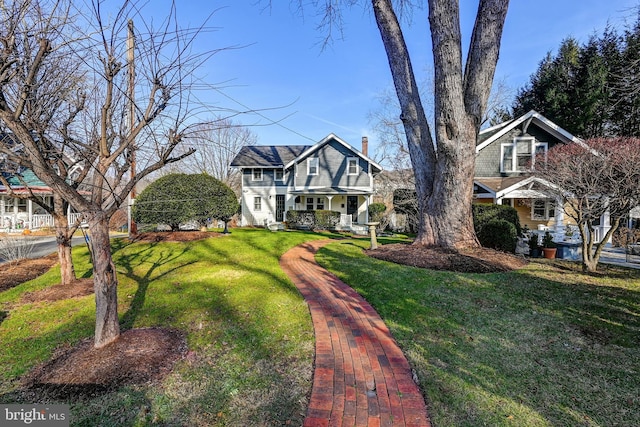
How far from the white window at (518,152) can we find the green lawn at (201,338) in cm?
1529

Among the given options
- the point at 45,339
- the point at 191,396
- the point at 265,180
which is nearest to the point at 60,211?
the point at 45,339

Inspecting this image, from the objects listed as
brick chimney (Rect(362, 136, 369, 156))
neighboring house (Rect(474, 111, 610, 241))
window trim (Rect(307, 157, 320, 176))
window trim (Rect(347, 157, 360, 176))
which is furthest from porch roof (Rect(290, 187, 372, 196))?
neighboring house (Rect(474, 111, 610, 241))

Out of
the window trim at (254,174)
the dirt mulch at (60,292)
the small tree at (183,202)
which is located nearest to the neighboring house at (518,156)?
the small tree at (183,202)

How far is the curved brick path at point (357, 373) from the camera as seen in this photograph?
8.27 ft

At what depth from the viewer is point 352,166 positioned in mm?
22188

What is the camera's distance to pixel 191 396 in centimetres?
276

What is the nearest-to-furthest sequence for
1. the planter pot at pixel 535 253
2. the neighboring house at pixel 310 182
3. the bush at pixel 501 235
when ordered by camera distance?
1. the bush at pixel 501 235
2. the planter pot at pixel 535 253
3. the neighboring house at pixel 310 182

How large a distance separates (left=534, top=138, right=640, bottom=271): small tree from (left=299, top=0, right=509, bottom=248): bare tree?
2.30 metres

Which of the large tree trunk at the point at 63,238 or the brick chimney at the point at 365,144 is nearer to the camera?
the large tree trunk at the point at 63,238

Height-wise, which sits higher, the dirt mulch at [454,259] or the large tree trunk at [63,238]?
the large tree trunk at [63,238]

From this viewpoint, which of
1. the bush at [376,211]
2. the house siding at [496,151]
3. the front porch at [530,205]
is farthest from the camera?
the bush at [376,211]

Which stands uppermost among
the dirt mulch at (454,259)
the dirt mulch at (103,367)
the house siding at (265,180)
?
the house siding at (265,180)

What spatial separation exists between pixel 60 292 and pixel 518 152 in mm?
20072

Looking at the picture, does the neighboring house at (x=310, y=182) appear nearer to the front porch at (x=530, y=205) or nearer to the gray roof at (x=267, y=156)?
the gray roof at (x=267, y=156)
